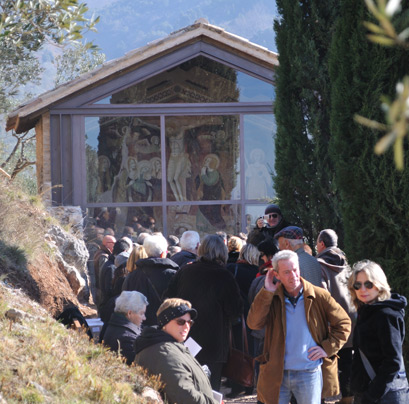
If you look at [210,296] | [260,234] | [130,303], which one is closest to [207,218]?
[260,234]

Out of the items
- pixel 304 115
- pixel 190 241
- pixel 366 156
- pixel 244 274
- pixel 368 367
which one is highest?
pixel 304 115

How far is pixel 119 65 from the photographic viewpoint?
47.8 feet

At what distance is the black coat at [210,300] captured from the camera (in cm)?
698

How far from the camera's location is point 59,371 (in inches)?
180

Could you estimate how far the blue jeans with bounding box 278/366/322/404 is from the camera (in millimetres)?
5500

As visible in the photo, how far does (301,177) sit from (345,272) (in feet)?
9.08

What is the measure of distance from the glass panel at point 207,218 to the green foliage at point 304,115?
5.65 m

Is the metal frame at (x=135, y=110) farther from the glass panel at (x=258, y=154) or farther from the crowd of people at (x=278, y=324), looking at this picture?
the crowd of people at (x=278, y=324)

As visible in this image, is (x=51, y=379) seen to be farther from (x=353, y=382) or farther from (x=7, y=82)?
(x=7, y=82)

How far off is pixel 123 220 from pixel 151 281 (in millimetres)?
7925

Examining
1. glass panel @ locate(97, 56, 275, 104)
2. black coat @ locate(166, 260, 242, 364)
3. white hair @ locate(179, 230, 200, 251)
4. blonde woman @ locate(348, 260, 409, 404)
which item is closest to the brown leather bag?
black coat @ locate(166, 260, 242, 364)

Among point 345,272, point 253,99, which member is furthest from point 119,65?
point 345,272

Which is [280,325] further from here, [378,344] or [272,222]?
[272,222]

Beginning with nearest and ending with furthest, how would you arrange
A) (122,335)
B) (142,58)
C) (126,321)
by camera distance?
(122,335)
(126,321)
(142,58)
